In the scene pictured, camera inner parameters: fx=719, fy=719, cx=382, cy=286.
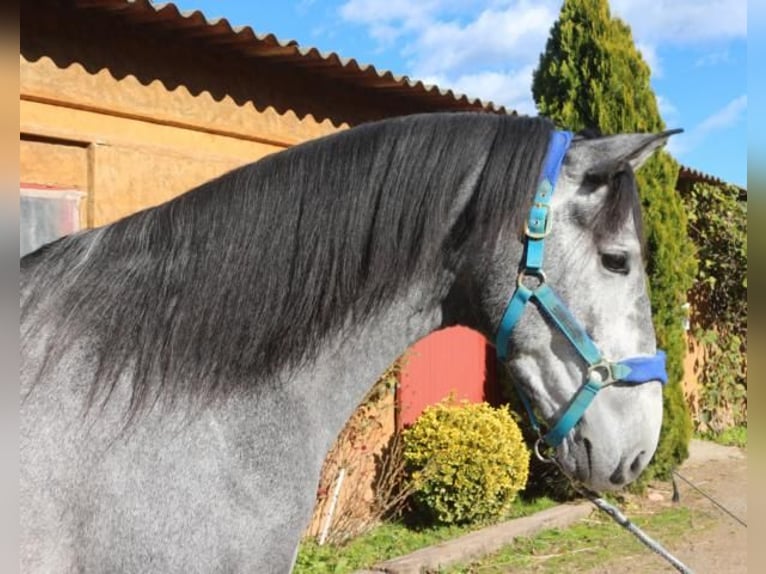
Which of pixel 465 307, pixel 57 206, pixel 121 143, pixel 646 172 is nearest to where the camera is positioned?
pixel 465 307

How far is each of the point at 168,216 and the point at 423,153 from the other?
0.63 metres

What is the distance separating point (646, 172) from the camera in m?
6.90

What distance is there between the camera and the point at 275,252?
1659 millimetres

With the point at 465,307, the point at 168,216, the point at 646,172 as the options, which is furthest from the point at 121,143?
the point at 646,172

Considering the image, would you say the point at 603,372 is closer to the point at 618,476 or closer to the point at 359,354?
the point at 618,476

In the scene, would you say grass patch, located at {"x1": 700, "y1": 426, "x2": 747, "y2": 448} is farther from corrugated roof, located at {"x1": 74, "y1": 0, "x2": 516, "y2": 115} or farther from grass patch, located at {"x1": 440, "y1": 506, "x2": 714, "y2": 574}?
corrugated roof, located at {"x1": 74, "y1": 0, "x2": 516, "y2": 115}

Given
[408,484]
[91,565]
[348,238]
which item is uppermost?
[348,238]

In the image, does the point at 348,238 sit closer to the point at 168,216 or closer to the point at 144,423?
the point at 168,216

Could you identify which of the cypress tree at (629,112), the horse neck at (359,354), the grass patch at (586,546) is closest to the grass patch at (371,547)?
the grass patch at (586,546)

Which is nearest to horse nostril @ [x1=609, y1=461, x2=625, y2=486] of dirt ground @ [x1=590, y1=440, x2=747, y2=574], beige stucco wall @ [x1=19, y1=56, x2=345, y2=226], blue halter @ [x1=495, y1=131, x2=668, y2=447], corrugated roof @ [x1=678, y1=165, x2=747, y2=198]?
blue halter @ [x1=495, y1=131, x2=668, y2=447]

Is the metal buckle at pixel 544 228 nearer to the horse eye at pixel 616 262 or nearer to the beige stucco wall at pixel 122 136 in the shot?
the horse eye at pixel 616 262

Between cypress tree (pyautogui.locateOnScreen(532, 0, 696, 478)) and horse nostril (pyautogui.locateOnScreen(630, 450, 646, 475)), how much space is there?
16.2 feet

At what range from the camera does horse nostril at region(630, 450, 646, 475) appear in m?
1.81

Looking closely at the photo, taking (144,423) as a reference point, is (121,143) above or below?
above
